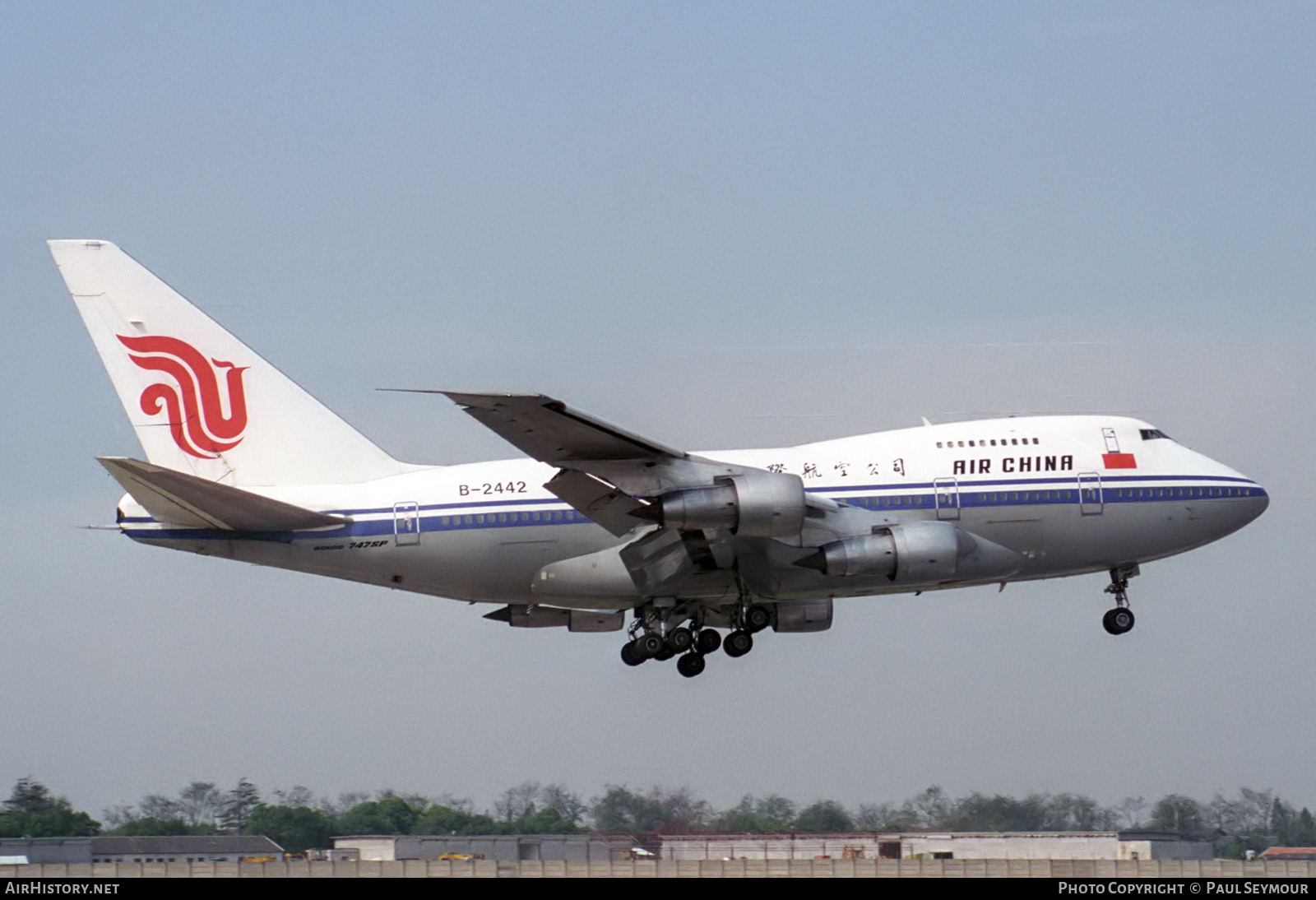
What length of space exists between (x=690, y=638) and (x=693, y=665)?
82cm

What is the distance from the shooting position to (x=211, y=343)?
50969 mm

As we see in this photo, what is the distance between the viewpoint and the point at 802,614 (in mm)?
52156

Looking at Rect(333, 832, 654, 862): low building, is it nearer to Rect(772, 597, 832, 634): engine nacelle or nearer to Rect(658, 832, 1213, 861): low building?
Rect(658, 832, 1213, 861): low building

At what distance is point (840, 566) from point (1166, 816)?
79.8 ft

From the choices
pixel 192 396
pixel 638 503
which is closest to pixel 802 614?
pixel 638 503

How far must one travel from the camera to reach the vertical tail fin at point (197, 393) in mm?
49875

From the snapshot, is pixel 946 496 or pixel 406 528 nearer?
pixel 406 528

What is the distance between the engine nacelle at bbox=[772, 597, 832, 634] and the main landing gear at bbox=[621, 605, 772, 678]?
0.79 meters

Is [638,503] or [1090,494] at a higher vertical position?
[1090,494]

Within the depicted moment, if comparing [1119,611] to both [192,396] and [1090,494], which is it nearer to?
[1090,494]

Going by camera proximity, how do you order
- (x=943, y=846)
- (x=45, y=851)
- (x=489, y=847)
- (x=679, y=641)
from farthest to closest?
(x=489, y=847)
(x=943, y=846)
(x=45, y=851)
(x=679, y=641)

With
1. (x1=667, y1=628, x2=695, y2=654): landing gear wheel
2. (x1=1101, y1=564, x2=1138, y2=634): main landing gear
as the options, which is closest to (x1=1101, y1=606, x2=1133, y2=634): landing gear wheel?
(x1=1101, y1=564, x2=1138, y2=634): main landing gear

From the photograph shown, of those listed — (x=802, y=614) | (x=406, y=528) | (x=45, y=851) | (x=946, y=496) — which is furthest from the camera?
(x=45, y=851)

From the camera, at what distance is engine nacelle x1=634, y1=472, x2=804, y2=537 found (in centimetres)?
4475
